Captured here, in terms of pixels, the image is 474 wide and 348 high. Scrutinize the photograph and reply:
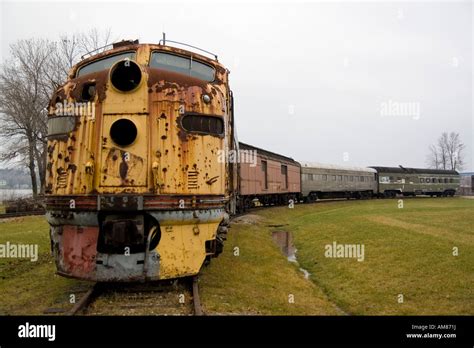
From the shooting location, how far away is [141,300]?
6191mm

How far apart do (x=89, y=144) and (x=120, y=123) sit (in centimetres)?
58

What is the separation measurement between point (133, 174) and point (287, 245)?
35.0 feet

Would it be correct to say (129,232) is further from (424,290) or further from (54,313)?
(424,290)

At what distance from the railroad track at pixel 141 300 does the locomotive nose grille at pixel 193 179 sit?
1.69 metres

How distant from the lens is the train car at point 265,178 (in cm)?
2272

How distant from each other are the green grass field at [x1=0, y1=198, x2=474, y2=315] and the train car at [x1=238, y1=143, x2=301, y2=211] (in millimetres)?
7241

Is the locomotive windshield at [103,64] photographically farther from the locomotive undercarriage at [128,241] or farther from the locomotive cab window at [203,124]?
the locomotive undercarriage at [128,241]

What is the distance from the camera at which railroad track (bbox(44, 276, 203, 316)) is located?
18.8ft

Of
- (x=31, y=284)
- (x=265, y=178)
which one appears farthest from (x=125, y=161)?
(x=265, y=178)

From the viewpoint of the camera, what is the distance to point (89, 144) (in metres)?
6.29

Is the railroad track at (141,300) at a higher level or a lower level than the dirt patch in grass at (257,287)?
higher

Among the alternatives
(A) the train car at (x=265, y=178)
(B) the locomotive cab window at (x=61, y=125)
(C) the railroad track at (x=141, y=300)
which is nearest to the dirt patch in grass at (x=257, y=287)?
(C) the railroad track at (x=141, y=300)

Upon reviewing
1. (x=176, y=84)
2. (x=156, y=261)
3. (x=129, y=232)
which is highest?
(x=176, y=84)
